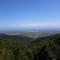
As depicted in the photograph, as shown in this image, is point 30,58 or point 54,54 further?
point 30,58

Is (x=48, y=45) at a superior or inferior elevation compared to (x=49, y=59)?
superior

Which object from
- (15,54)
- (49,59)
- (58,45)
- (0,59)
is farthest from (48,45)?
(0,59)

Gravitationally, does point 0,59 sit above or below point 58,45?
below

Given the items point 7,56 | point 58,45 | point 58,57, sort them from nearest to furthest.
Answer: point 58,57 < point 58,45 < point 7,56

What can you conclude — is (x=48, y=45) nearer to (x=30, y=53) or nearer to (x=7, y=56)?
(x=30, y=53)

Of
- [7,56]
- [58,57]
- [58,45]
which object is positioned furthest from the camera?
[7,56]

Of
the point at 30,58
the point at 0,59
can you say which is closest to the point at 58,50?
the point at 30,58

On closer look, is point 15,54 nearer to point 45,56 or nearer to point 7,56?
point 7,56

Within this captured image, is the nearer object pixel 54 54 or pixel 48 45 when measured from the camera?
pixel 54 54

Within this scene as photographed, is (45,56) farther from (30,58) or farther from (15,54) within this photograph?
(15,54)
